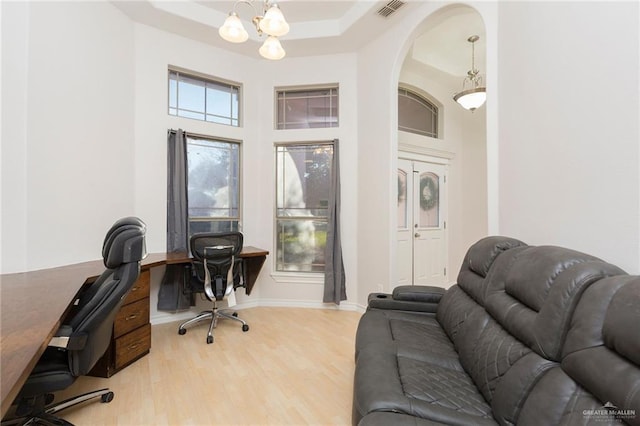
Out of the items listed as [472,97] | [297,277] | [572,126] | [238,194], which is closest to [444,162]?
[472,97]

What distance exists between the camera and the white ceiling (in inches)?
121

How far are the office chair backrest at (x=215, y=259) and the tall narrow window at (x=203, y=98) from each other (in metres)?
1.69

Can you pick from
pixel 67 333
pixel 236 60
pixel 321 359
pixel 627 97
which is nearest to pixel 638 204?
pixel 627 97

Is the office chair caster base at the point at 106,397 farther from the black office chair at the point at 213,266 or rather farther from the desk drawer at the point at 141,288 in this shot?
the black office chair at the point at 213,266

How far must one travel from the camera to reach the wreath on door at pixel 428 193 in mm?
4457

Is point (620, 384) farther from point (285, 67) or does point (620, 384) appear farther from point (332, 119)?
point (285, 67)

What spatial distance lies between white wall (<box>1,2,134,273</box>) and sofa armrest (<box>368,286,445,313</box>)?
2.76 metres

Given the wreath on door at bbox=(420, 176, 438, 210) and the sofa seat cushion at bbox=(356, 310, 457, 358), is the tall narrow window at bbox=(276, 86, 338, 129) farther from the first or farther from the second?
the sofa seat cushion at bbox=(356, 310, 457, 358)

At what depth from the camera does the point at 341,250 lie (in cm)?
377

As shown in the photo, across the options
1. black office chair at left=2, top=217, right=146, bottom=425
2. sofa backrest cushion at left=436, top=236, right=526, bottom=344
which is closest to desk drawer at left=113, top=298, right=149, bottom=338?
black office chair at left=2, top=217, right=146, bottom=425

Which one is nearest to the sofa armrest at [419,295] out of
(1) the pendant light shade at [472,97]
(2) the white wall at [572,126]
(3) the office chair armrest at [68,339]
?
(2) the white wall at [572,126]

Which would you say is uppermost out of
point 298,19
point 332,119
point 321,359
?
point 298,19

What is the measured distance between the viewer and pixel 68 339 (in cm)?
140

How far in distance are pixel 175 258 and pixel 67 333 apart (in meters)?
1.55
